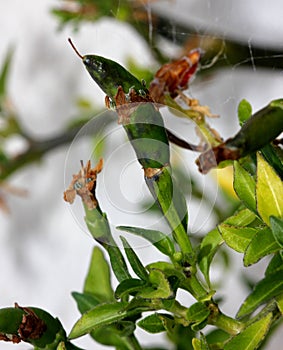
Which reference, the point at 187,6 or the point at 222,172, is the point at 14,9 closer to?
the point at 187,6

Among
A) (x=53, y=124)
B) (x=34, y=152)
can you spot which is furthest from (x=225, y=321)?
(x=53, y=124)

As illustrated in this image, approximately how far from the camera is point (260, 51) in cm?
36

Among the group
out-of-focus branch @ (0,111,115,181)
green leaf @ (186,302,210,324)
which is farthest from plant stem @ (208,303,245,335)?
out-of-focus branch @ (0,111,115,181)

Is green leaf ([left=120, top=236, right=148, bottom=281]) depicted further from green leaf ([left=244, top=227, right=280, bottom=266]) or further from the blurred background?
the blurred background

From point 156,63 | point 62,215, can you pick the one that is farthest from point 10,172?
point 62,215

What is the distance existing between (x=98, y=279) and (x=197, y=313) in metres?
0.08

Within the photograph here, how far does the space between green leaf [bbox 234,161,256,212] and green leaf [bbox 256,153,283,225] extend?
0.03ft

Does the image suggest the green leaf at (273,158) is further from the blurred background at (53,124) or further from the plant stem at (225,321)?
the blurred background at (53,124)

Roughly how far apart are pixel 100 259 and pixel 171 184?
0.10 m

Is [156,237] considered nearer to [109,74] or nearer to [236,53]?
[109,74]

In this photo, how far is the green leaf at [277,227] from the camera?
0.18 meters

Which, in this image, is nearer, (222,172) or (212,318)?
(212,318)

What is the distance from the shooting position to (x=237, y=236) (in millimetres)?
Result: 210

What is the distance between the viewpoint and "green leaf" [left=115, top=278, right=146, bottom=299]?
206 millimetres
